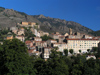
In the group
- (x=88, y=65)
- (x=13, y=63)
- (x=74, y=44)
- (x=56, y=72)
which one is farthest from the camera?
(x=74, y=44)

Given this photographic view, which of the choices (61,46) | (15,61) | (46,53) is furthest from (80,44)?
(15,61)

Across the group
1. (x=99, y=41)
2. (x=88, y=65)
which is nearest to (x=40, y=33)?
(x=99, y=41)

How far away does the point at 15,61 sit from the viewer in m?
26.8

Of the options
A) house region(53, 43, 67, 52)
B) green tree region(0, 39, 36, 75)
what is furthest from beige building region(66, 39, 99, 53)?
green tree region(0, 39, 36, 75)

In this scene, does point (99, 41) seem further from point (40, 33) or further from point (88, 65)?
point (88, 65)

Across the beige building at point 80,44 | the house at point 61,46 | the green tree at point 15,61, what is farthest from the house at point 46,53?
the green tree at point 15,61

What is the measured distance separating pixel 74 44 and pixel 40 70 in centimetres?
4066

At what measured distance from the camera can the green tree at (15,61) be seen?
25.9 m

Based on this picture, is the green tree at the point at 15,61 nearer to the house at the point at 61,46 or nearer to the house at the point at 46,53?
the house at the point at 46,53

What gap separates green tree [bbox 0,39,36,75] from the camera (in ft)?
85.0

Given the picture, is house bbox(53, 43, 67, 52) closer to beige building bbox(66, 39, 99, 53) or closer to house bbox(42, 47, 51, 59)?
beige building bbox(66, 39, 99, 53)

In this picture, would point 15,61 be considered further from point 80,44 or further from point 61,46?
point 80,44

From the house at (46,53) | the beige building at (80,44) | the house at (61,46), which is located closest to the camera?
the house at (46,53)

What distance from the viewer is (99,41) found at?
73125mm
